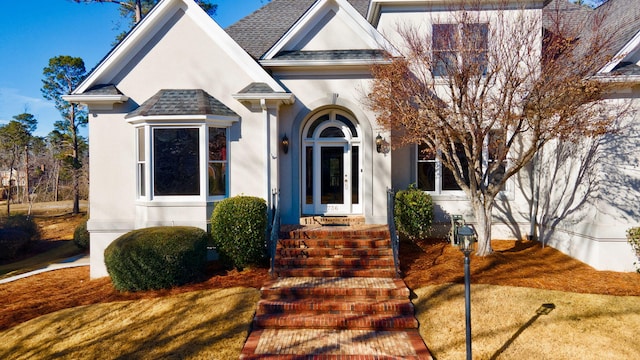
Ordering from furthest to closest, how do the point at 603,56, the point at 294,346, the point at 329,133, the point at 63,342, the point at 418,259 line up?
the point at 329,133 → the point at 418,259 → the point at 603,56 → the point at 63,342 → the point at 294,346

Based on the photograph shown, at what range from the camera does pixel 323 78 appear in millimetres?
10477

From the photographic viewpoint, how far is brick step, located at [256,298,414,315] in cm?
673

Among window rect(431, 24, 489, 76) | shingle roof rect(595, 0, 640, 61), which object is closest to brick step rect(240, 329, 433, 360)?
window rect(431, 24, 489, 76)

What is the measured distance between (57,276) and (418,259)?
1046 centimetres

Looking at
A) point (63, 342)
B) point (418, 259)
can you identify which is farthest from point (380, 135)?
point (63, 342)

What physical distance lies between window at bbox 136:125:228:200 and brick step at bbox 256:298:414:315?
4.11 m

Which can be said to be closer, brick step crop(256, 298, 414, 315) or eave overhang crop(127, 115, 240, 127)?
brick step crop(256, 298, 414, 315)

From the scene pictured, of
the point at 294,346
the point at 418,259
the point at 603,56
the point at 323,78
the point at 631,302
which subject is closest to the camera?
the point at 294,346

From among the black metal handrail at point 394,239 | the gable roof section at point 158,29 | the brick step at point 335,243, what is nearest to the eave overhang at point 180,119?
the gable roof section at point 158,29

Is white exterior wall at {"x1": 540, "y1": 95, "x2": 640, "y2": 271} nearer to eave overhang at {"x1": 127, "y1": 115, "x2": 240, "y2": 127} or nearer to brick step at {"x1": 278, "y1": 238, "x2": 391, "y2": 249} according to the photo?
brick step at {"x1": 278, "y1": 238, "x2": 391, "y2": 249}

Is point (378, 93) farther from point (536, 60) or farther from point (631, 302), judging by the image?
point (631, 302)

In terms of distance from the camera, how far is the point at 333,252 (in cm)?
860

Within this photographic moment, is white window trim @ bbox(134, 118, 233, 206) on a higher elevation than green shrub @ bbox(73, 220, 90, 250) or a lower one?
higher

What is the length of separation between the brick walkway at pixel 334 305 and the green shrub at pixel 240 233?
2.05 feet
